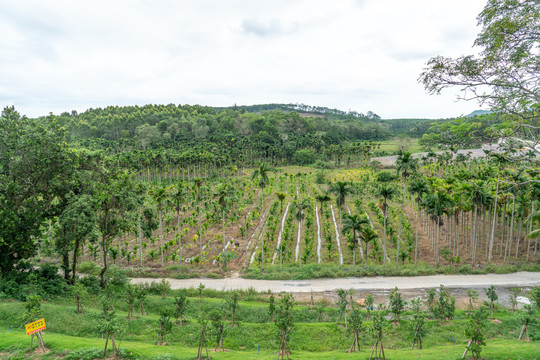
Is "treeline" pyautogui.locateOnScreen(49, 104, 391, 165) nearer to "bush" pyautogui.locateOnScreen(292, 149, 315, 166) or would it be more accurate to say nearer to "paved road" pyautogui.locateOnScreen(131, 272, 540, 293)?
"bush" pyautogui.locateOnScreen(292, 149, 315, 166)

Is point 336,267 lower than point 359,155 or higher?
lower

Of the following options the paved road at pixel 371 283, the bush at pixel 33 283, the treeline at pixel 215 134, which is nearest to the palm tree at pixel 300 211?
the paved road at pixel 371 283

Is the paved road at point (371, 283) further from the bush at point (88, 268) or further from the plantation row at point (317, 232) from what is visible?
the bush at point (88, 268)

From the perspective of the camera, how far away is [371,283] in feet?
79.7

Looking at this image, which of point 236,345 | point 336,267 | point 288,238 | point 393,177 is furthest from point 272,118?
point 236,345

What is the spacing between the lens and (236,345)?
48.0 ft

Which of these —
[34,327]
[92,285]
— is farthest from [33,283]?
[34,327]

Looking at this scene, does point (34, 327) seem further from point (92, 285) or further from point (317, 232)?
point (317, 232)

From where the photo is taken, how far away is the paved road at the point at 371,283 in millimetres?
23500

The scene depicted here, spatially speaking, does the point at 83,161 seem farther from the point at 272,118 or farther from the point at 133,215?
the point at 272,118

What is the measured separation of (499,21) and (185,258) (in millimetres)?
30352

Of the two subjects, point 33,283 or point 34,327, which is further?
point 33,283

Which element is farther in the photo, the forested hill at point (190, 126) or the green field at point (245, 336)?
the forested hill at point (190, 126)

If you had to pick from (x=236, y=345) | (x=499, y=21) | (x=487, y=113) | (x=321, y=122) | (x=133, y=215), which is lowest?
(x=236, y=345)
